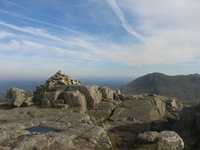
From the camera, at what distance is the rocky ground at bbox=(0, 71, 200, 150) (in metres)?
17.6

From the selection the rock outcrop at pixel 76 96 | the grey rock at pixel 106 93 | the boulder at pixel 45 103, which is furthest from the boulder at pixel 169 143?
the grey rock at pixel 106 93

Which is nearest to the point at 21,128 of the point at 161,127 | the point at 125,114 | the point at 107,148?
the point at 107,148

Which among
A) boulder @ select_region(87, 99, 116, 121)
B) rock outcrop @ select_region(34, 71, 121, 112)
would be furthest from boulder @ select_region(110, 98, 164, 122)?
rock outcrop @ select_region(34, 71, 121, 112)

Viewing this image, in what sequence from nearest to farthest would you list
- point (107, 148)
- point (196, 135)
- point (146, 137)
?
point (107, 148), point (146, 137), point (196, 135)

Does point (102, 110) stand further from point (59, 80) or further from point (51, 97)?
point (59, 80)

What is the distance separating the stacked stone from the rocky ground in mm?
143

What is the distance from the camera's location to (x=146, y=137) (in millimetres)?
19016

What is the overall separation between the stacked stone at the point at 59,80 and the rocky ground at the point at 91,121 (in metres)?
0.14

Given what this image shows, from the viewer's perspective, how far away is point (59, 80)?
133ft

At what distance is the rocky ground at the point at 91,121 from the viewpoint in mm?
17562

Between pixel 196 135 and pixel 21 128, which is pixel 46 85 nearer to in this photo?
pixel 21 128

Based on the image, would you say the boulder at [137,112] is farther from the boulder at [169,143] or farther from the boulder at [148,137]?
the boulder at [169,143]

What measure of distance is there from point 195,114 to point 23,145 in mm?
22930

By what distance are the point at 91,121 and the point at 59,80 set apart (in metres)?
16.9
